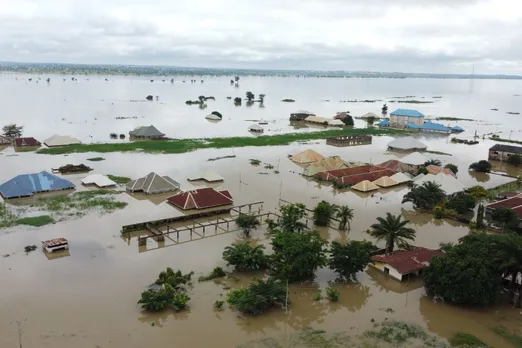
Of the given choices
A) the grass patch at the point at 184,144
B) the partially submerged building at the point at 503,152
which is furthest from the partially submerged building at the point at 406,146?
the grass patch at the point at 184,144

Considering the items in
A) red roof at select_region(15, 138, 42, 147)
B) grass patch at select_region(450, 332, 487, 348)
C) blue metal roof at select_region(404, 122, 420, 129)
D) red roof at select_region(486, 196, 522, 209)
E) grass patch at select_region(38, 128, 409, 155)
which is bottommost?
grass patch at select_region(450, 332, 487, 348)

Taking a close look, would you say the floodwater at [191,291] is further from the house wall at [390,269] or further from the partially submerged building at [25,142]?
the partially submerged building at [25,142]

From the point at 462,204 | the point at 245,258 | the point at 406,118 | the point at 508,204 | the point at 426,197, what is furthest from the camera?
the point at 406,118

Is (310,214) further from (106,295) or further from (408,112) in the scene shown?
(408,112)

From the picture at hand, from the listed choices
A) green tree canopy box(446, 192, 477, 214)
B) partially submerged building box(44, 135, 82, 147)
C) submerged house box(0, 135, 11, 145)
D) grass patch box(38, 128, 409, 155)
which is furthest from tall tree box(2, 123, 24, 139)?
green tree canopy box(446, 192, 477, 214)

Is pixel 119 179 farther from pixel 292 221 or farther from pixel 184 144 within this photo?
pixel 292 221

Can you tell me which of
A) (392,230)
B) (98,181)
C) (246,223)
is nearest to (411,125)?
(98,181)

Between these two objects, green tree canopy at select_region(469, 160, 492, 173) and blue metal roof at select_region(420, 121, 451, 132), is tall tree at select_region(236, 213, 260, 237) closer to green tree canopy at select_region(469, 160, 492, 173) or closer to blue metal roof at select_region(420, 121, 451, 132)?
green tree canopy at select_region(469, 160, 492, 173)
